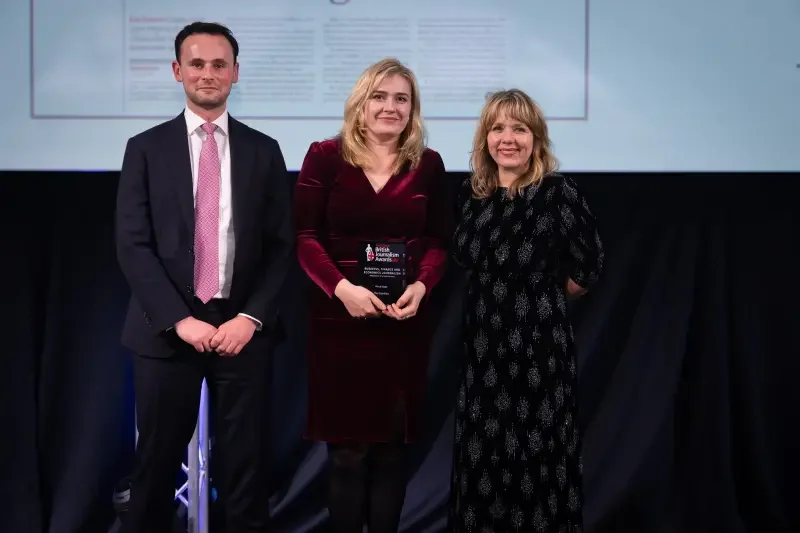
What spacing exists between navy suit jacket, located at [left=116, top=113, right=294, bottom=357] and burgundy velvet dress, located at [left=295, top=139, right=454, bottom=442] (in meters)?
0.11

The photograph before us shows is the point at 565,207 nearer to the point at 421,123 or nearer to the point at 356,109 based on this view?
the point at 421,123

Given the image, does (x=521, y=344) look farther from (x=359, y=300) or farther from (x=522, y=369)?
(x=359, y=300)

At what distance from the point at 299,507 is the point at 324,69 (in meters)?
1.54

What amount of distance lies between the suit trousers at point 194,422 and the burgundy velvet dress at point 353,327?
15cm

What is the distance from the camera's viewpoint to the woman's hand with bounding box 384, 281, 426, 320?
1.91 m

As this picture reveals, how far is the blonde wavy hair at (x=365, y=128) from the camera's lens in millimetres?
1957

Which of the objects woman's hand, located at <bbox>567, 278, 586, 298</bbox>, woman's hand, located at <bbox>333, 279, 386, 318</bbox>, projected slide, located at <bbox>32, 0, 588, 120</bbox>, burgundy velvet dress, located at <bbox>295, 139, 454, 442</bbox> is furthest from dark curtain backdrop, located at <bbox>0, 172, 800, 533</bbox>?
woman's hand, located at <bbox>333, 279, 386, 318</bbox>

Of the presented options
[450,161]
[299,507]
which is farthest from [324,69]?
[299,507]

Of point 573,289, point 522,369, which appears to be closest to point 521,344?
point 522,369

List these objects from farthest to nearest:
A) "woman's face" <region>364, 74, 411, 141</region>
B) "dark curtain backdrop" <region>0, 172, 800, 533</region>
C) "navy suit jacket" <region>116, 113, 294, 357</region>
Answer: "dark curtain backdrop" <region>0, 172, 800, 533</region>
"woman's face" <region>364, 74, 411, 141</region>
"navy suit jacket" <region>116, 113, 294, 357</region>

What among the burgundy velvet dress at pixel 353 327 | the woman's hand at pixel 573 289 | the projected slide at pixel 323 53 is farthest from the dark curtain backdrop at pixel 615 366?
the burgundy velvet dress at pixel 353 327

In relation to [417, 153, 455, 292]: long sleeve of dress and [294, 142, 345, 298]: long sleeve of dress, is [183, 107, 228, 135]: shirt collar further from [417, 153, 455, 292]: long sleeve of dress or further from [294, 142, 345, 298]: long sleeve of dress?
[417, 153, 455, 292]: long sleeve of dress

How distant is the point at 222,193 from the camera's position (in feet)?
6.33

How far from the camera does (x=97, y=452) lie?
2.83 m
